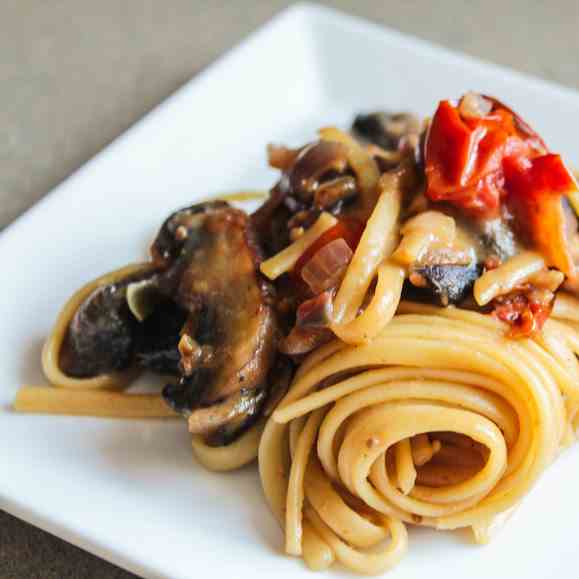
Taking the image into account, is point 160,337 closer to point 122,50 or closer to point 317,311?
point 317,311

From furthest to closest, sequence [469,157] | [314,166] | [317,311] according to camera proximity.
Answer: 1. [314,166]
2. [469,157]
3. [317,311]

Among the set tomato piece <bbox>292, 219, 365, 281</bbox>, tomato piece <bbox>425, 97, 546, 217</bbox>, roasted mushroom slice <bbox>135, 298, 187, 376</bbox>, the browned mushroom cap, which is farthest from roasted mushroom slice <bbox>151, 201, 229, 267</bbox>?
tomato piece <bbox>425, 97, 546, 217</bbox>

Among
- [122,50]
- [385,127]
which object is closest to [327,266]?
[385,127]

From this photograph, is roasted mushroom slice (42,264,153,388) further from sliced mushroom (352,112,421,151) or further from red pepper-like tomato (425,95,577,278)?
sliced mushroom (352,112,421,151)

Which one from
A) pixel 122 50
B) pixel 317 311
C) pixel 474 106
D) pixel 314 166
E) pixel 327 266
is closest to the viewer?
pixel 317 311

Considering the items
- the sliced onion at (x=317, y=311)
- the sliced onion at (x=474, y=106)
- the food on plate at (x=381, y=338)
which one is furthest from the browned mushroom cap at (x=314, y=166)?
the sliced onion at (x=317, y=311)

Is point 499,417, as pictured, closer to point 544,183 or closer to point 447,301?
point 447,301

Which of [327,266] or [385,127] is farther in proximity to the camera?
[385,127]
